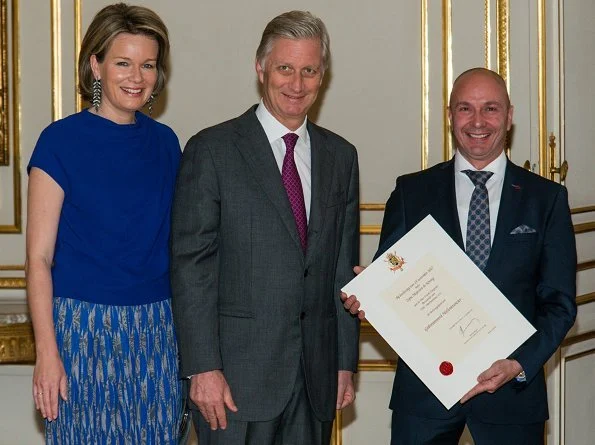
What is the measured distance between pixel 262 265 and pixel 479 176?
697mm

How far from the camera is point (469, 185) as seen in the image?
9.91ft

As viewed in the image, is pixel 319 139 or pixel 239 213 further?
pixel 319 139

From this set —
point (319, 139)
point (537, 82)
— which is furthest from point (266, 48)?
point (537, 82)

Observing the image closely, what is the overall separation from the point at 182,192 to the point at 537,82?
2.05 m

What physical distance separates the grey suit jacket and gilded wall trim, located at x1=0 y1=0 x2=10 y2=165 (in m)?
1.79

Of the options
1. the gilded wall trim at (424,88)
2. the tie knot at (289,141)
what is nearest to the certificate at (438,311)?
the tie knot at (289,141)

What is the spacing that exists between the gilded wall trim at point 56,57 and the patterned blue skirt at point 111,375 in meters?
1.73

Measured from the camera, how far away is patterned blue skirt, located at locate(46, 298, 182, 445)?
2.83 metres

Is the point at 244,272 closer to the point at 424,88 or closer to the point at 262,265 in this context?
the point at 262,265

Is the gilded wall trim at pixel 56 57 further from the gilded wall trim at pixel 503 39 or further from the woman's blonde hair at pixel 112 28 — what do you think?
the gilded wall trim at pixel 503 39

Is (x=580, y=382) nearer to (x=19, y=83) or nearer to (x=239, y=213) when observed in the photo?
(x=239, y=213)

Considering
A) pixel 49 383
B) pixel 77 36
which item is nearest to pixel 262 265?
pixel 49 383

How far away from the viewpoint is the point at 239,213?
2828 millimetres

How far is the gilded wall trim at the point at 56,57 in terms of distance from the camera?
437 cm
